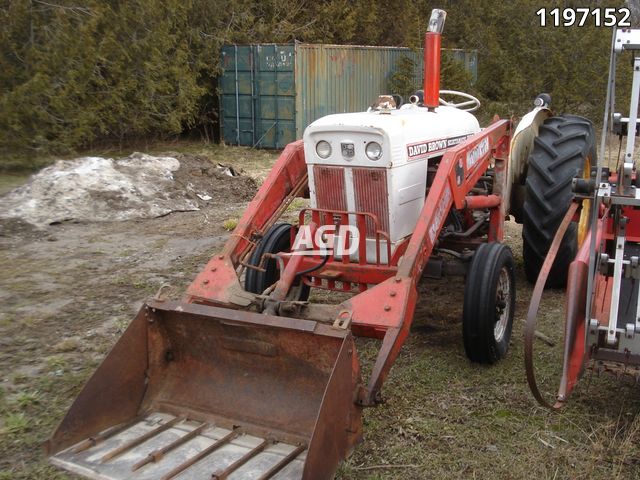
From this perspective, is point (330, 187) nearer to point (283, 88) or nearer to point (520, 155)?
point (520, 155)

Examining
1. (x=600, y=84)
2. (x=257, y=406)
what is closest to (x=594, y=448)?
(x=257, y=406)

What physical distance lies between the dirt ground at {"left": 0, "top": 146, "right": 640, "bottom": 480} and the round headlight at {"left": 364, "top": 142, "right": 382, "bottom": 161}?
1.36m

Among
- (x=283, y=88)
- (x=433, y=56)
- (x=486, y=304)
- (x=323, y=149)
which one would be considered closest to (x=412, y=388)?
(x=486, y=304)

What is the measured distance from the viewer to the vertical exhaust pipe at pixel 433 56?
5.29 metres

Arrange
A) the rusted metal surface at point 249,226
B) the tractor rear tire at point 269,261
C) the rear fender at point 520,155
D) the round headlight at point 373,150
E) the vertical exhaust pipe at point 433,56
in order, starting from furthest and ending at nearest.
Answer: the rear fender at point 520,155, the vertical exhaust pipe at point 433,56, the tractor rear tire at point 269,261, the round headlight at point 373,150, the rusted metal surface at point 249,226

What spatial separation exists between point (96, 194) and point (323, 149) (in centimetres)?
557

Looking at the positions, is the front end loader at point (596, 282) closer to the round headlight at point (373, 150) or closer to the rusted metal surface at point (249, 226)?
the round headlight at point (373, 150)

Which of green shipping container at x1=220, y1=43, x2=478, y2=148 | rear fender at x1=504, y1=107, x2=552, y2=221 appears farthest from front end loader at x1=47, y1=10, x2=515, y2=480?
green shipping container at x1=220, y1=43, x2=478, y2=148

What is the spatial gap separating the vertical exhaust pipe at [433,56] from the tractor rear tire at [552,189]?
3.30 feet

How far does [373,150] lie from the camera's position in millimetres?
4328

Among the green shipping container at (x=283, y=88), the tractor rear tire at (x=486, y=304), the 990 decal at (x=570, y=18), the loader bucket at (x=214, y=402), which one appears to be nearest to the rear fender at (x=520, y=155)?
the tractor rear tire at (x=486, y=304)

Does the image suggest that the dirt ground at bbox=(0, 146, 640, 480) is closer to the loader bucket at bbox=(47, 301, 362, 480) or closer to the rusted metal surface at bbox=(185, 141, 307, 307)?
the loader bucket at bbox=(47, 301, 362, 480)

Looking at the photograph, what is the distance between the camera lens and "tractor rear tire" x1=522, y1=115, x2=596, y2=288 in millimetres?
5562

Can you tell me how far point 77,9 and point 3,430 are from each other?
9.21 m
